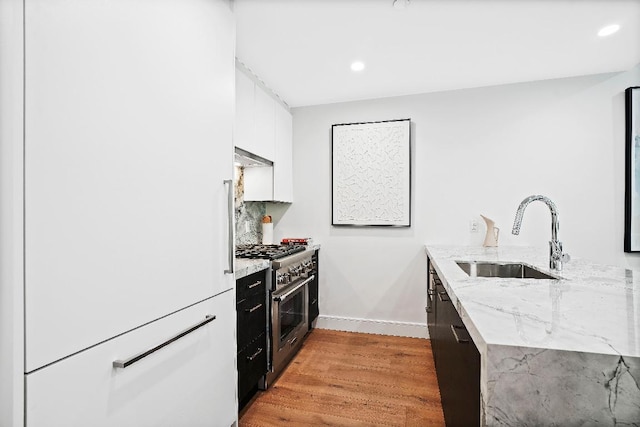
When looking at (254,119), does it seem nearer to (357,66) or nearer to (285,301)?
(357,66)

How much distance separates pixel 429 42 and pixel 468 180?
1.38m

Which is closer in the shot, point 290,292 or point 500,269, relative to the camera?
point 500,269

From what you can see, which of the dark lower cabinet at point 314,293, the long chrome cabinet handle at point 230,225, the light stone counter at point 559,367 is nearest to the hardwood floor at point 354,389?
the dark lower cabinet at point 314,293

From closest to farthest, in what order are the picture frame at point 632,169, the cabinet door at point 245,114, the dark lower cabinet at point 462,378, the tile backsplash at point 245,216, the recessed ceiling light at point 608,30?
the dark lower cabinet at point 462,378 < the recessed ceiling light at point 608,30 < the cabinet door at point 245,114 < the picture frame at point 632,169 < the tile backsplash at point 245,216

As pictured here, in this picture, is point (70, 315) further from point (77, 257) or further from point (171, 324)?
point (171, 324)

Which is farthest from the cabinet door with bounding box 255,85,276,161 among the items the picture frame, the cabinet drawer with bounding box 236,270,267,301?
the picture frame

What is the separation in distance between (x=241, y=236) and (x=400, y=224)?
156 centimetres

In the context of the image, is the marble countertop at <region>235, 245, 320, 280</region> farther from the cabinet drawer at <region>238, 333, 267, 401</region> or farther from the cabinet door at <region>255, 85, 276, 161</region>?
the cabinet door at <region>255, 85, 276, 161</region>

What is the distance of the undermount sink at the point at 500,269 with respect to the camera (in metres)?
1.97

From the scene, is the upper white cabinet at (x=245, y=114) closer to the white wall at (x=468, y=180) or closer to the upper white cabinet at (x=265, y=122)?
the upper white cabinet at (x=265, y=122)

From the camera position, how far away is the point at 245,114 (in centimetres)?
247

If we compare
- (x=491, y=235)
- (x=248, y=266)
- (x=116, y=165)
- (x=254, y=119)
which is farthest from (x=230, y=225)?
(x=491, y=235)

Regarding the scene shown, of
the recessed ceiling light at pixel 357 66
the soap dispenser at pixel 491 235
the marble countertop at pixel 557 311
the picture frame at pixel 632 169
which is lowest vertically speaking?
the marble countertop at pixel 557 311

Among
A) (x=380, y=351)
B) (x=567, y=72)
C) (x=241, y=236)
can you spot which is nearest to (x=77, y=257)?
(x=241, y=236)
